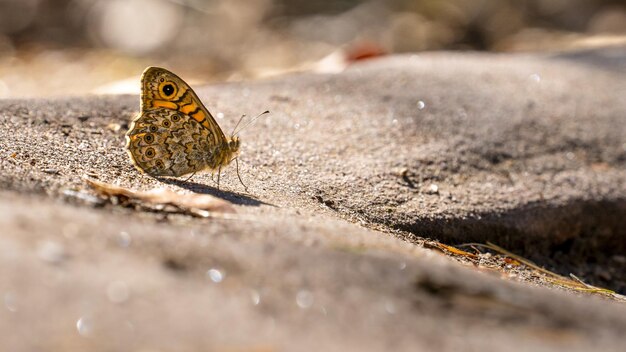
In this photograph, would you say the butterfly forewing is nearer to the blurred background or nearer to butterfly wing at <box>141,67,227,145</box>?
butterfly wing at <box>141,67,227,145</box>

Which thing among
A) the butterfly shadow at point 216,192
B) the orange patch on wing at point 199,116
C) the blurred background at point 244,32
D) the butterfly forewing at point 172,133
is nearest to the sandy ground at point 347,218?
the butterfly shadow at point 216,192

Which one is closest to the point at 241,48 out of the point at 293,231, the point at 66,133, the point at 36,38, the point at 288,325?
the point at 36,38

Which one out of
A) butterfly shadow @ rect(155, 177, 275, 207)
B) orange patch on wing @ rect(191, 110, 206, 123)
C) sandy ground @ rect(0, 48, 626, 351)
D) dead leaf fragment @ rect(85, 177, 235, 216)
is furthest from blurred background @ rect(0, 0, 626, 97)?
dead leaf fragment @ rect(85, 177, 235, 216)

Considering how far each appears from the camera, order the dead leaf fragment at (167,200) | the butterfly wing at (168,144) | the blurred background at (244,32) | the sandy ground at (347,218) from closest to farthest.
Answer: the sandy ground at (347,218) < the dead leaf fragment at (167,200) < the butterfly wing at (168,144) < the blurred background at (244,32)

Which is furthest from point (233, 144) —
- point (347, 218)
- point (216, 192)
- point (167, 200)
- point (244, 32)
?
point (244, 32)

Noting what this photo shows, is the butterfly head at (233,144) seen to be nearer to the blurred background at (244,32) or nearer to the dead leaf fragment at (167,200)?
the dead leaf fragment at (167,200)

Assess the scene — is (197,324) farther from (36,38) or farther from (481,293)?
(36,38)

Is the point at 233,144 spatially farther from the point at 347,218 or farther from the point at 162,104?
the point at 347,218
